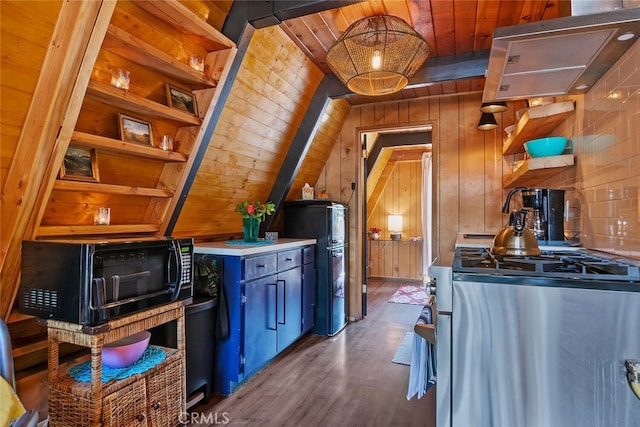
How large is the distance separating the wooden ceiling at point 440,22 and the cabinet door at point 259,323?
6.14ft

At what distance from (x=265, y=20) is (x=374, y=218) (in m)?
5.40

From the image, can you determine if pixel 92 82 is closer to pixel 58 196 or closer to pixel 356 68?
pixel 58 196

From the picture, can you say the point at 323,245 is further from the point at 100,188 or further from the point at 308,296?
the point at 100,188

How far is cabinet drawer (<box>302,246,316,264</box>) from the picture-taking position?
3.49m

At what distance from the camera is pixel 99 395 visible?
158cm

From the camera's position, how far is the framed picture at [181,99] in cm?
216

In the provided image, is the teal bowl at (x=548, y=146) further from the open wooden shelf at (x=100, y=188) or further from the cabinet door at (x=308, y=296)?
the open wooden shelf at (x=100, y=188)

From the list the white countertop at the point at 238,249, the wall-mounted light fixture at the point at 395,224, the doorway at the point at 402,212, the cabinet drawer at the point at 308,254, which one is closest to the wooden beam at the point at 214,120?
the white countertop at the point at 238,249

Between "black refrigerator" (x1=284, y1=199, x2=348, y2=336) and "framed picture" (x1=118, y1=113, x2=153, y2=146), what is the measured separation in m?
→ 1.87

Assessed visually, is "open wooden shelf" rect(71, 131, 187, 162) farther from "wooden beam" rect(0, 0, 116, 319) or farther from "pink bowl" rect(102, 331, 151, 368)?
"pink bowl" rect(102, 331, 151, 368)

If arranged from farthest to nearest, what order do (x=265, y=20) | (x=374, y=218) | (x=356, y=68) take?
1. (x=374, y=218)
2. (x=356, y=68)
3. (x=265, y=20)

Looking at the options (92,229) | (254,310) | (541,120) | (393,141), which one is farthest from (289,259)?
(393,141)

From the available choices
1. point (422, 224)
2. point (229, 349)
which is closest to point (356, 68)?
point (229, 349)

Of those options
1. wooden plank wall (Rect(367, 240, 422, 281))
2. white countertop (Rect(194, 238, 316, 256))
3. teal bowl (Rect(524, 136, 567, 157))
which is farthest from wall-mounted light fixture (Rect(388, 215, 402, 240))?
teal bowl (Rect(524, 136, 567, 157))
